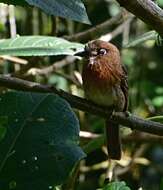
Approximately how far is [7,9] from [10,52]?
1.64 m

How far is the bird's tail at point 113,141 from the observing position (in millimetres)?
2656

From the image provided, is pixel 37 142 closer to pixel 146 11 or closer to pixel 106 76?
pixel 146 11

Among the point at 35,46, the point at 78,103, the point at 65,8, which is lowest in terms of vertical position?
the point at 78,103

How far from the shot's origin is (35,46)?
1.61 meters

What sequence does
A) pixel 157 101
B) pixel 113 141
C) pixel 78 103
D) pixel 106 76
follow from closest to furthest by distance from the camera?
pixel 78 103
pixel 106 76
pixel 113 141
pixel 157 101

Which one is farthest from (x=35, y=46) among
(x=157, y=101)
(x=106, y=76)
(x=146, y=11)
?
(x=157, y=101)

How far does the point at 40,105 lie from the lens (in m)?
1.29

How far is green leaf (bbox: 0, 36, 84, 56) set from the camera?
1543 mm

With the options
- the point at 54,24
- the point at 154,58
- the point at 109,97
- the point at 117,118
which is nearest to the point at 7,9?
Answer: the point at 54,24

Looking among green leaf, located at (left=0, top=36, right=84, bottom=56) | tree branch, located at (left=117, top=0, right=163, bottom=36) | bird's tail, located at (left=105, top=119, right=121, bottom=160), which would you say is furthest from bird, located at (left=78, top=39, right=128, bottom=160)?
tree branch, located at (left=117, top=0, right=163, bottom=36)

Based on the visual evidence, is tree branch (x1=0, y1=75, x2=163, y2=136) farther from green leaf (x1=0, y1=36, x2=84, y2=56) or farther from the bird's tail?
the bird's tail

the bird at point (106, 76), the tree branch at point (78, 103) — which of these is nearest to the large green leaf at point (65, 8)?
the tree branch at point (78, 103)

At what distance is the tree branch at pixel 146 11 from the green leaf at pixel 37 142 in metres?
0.25

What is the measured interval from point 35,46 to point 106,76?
103 cm
